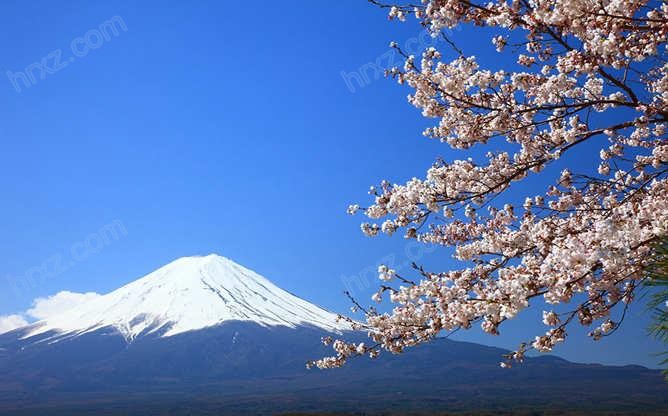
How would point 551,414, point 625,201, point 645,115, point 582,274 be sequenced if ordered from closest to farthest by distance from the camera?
1. point 582,274
2. point 645,115
3. point 625,201
4. point 551,414

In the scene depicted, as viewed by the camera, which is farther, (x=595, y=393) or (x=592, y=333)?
(x=595, y=393)

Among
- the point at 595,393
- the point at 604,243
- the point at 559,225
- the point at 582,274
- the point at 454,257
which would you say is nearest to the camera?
the point at 604,243

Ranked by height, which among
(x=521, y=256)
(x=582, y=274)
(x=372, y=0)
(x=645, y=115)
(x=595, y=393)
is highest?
(x=372, y=0)

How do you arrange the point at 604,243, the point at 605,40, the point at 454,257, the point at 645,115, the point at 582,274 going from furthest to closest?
the point at 454,257, the point at 645,115, the point at 605,40, the point at 582,274, the point at 604,243

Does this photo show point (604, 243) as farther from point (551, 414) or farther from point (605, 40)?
point (551, 414)

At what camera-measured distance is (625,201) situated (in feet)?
19.3

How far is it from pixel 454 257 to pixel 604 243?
3.60 metres

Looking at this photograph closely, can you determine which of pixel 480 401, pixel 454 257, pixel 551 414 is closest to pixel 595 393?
pixel 480 401

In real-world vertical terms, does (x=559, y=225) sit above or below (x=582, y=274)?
above

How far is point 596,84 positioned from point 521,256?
218cm

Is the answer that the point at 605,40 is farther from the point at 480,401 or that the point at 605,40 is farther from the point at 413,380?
the point at 413,380

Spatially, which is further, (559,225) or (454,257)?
(454,257)

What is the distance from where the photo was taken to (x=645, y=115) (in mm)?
5359

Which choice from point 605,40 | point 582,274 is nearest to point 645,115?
point 605,40
